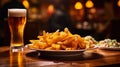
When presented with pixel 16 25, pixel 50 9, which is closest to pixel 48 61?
pixel 16 25

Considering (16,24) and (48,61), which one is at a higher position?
(16,24)

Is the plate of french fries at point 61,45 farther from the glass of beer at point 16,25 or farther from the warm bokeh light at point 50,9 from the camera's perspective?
the warm bokeh light at point 50,9

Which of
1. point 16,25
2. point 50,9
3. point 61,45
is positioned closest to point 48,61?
point 61,45

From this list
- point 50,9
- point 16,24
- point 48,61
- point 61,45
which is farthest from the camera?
point 50,9

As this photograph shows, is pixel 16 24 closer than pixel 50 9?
Yes

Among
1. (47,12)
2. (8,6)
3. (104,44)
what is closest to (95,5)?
(47,12)

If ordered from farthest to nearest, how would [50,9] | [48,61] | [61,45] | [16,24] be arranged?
[50,9]
[16,24]
[61,45]
[48,61]

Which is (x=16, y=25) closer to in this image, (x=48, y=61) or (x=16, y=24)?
(x=16, y=24)

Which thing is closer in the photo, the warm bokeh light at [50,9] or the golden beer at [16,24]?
the golden beer at [16,24]

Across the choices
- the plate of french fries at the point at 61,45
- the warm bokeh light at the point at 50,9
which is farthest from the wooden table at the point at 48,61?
the warm bokeh light at the point at 50,9

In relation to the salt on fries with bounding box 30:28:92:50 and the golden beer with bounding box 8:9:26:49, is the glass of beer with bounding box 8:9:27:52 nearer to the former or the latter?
the golden beer with bounding box 8:9:26:49
